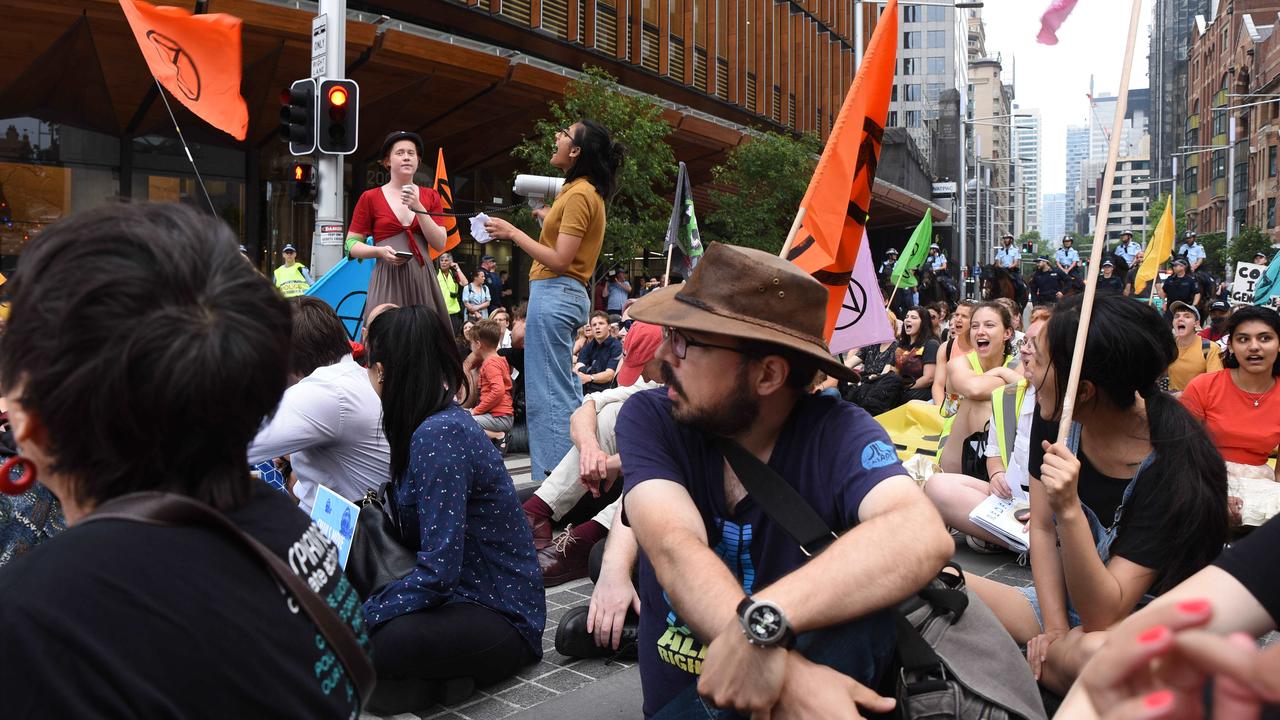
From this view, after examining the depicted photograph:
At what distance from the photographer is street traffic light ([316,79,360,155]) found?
33.3 ft

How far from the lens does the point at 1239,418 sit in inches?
266

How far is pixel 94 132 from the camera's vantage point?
19250 millimetres

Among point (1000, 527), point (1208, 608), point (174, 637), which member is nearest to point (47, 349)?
point (174, 637)

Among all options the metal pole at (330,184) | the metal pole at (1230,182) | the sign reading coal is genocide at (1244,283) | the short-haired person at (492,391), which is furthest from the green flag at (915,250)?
the metal pole at (1230,182)

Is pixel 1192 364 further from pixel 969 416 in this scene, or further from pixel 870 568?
pixel 870 568

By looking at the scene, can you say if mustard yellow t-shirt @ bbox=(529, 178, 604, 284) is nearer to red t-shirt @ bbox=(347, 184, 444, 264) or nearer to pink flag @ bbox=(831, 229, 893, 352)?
red t-shirt @ bbox=(347, 184, 444, 264)

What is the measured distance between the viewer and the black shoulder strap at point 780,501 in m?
2.36

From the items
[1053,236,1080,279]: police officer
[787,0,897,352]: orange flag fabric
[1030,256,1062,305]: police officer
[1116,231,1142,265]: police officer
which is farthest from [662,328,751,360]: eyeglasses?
[1116,231,1142,265]: police officer

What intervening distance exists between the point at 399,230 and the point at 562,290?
1.20m

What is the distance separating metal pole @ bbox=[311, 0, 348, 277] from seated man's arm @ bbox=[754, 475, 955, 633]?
840cm

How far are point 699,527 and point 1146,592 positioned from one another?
1.57m

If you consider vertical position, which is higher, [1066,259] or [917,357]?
[1066,259]

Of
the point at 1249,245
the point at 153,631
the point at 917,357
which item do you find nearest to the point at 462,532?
the point at 153,631

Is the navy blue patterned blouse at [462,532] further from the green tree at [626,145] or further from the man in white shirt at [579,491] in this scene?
the green tree at [626,145]
